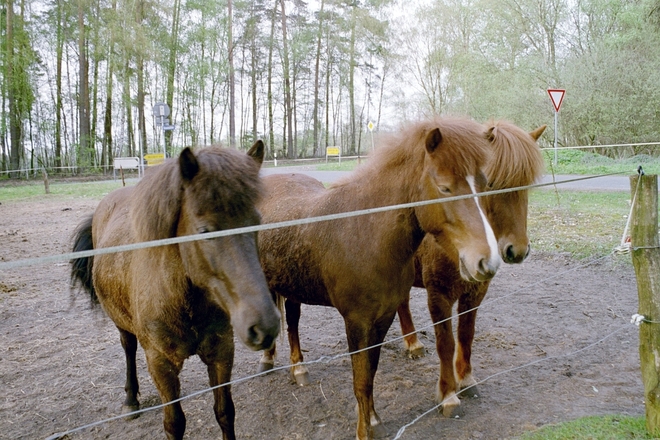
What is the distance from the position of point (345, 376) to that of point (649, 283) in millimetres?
2553

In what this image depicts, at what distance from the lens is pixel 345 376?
13.2ft

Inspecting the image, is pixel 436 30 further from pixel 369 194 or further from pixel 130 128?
pixel 369 194

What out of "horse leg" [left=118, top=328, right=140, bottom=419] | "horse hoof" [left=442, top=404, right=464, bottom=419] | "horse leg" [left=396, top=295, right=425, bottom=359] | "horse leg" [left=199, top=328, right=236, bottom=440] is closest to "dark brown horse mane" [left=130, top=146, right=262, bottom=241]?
"horse leg" [left=199, top=328, right=236, bottom=440]

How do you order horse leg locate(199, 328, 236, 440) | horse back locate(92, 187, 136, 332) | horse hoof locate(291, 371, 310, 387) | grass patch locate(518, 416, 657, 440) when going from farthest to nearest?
horse hoof locate(291, 371, 310, 387) < horse back locate(92, 187, 136, 332) < grass patch locate(518, 416, 657, 440) < horse leg locate(199, 328, 236, 440)

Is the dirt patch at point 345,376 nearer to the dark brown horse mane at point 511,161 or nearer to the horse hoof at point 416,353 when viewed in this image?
the horse hoof at point 416,353

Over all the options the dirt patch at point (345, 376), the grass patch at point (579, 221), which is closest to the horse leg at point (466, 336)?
the dirt patch at point (345, 376)

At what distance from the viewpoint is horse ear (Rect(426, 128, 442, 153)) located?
8.02ft

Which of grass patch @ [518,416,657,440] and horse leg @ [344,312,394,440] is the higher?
horse leg @ [344,312,394,440]

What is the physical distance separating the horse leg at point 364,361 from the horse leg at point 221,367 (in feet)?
2.75

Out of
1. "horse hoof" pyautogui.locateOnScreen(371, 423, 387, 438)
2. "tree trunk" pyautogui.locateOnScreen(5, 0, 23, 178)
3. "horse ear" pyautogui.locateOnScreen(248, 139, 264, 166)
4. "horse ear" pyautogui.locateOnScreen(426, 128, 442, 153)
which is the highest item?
"tree trunk" pyautogui.locateOnScreen(5, 0, 23, 178)

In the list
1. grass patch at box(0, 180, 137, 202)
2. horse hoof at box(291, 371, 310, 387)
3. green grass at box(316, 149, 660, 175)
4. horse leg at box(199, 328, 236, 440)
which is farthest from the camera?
grass patch at box(0, 180, 137, 202)

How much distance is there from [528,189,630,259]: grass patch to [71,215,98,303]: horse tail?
259 inches

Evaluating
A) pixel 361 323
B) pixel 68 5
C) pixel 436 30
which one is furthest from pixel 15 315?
pixel 68 5

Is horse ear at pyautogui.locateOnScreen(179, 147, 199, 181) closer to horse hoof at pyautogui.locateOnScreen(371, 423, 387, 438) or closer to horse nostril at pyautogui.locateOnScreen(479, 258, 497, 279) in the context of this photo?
horse nostril at pyautogui.locateOnScreen(479, 258, 497, 279)
